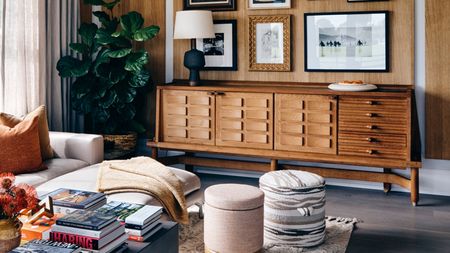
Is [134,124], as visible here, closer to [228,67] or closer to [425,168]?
[228,67]

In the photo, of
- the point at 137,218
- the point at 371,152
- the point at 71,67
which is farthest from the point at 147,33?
the point at 137,218

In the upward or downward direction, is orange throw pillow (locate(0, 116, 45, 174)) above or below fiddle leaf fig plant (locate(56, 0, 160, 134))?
below

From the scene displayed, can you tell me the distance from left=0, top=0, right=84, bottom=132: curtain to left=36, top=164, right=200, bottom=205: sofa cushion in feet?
4.53

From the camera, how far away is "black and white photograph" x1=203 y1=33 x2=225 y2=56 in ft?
16.3

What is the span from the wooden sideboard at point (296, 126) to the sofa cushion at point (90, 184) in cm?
116

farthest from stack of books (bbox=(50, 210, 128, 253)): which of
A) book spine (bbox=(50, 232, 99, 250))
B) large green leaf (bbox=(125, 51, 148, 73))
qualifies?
large green leaf (bbox=(125, 51, 148, 73))

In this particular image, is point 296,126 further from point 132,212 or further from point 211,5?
point 132,212

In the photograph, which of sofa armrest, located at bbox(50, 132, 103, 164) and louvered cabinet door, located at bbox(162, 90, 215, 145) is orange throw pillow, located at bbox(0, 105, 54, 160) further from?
louvered cabinet door, located at bbox(162, 90, 215, 145)

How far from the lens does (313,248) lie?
3176 mm

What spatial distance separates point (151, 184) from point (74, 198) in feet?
2.19

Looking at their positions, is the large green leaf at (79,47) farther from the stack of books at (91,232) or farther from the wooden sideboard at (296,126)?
the stack of books at (91,232)

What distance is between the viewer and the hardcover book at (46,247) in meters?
1.94

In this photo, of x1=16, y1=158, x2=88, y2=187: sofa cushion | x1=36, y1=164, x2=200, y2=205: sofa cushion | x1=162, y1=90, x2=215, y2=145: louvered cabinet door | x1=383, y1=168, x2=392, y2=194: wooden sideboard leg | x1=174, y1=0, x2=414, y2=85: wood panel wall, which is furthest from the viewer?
x1=162, y1=90, x2=215, y2=145: louvered cabinet door

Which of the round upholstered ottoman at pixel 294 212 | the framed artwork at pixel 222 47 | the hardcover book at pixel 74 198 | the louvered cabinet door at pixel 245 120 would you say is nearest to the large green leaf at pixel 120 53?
the framed artwork at pixel 222 47
